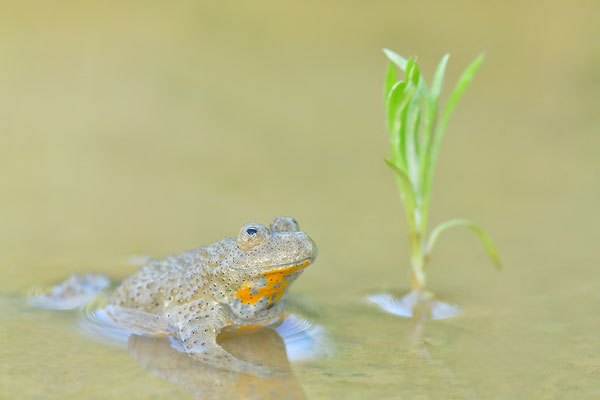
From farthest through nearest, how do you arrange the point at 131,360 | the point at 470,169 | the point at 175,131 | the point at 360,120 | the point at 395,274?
the point at 360,120 < the point at 175,131 < the point at 470,169 < the point at 395,274 < the point at 131,360

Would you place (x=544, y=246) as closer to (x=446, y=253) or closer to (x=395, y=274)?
(x=446, y=253)

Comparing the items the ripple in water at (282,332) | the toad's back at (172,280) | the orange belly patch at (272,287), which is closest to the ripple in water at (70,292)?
the ripple in water at (282,332)

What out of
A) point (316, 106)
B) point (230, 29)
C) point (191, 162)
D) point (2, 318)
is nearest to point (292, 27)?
point (230, 29)

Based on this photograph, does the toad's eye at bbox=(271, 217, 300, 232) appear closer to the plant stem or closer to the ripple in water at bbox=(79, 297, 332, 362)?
the ripple in water at bbox=(79, 297, 332, 362)

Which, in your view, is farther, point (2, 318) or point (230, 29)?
point (230, 29)

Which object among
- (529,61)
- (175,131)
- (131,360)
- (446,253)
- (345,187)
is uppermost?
(529,61)

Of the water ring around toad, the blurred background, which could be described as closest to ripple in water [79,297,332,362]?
the water ring around toad

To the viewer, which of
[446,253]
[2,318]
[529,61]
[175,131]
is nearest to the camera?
[2,318]
